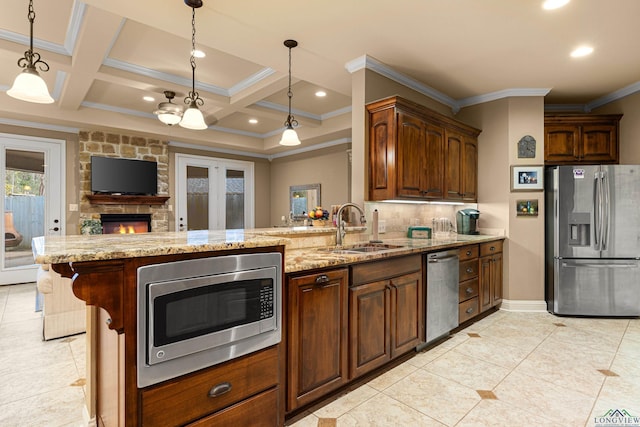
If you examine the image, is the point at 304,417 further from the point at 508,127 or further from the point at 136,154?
the point at 136,154

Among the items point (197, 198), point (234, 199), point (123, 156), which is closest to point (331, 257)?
point (123, 156)

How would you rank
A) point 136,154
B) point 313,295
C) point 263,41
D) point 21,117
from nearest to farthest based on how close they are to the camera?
point 313,295 → point 263,41 → point 21,117 → point 136,154

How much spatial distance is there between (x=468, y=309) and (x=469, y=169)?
181cm

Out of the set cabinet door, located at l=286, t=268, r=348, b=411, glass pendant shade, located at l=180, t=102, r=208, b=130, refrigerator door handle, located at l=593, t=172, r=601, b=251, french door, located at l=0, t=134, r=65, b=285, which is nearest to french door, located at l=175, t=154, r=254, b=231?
french door, located at l=0, t=134, r=65, b=285

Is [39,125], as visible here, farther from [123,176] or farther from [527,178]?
[527,178]

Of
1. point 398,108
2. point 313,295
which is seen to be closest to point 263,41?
point 398,108

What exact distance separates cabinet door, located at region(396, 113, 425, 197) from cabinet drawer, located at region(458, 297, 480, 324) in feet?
3.92

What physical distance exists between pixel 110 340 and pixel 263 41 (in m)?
2.64

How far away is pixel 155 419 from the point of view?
4.31ft

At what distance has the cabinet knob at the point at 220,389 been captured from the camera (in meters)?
1.46

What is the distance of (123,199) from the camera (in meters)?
6.04

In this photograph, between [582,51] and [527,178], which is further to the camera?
[527,178]

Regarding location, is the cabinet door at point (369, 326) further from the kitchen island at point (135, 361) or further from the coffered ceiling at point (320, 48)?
the coffered ceiling at point (320, 48)

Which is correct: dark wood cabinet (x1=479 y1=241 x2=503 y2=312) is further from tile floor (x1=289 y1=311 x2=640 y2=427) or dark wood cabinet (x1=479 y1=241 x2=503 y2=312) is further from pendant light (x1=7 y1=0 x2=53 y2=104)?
pendant light (x1=7 y1=0 x2=53 y2=104)
